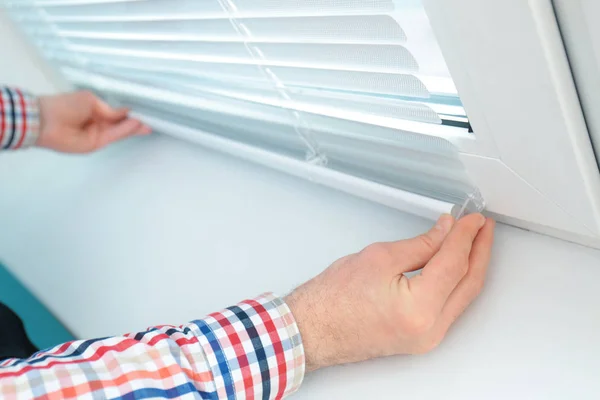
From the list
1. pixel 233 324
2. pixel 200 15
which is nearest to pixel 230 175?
pixel 200 15

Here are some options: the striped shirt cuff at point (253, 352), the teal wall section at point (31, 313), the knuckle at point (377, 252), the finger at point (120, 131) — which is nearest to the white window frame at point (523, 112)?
the knuckle at point (377, 252)

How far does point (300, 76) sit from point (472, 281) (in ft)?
0.98

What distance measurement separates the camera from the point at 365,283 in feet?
1.78

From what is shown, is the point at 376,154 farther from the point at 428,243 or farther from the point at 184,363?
the point at 184,363

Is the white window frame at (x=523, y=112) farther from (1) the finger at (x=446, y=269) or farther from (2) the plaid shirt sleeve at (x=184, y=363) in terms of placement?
(2) the plaid shirt sleeve at (x=184, y=363)

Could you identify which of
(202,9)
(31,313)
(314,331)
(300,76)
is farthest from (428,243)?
(31,313)

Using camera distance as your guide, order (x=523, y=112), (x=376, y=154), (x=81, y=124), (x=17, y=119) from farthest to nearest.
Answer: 1. (x=81, y=124)
2. (x=17, y=119)
3. (x=376, y=154)
4. (x=523, y=112)

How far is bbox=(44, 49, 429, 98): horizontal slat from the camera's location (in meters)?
0.54

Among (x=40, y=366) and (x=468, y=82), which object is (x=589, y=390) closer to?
(x=468, y=82)

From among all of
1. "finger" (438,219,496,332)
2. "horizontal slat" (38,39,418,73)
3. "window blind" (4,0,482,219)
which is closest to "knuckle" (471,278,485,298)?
"finger" (438,219,496,332)

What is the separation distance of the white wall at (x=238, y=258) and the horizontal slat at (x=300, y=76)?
18 centimetres

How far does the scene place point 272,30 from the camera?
0.63 metres

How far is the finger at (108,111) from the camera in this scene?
1.14m

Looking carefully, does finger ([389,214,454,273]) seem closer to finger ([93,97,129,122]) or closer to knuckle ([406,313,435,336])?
knuckle ([406,313,435,336])
